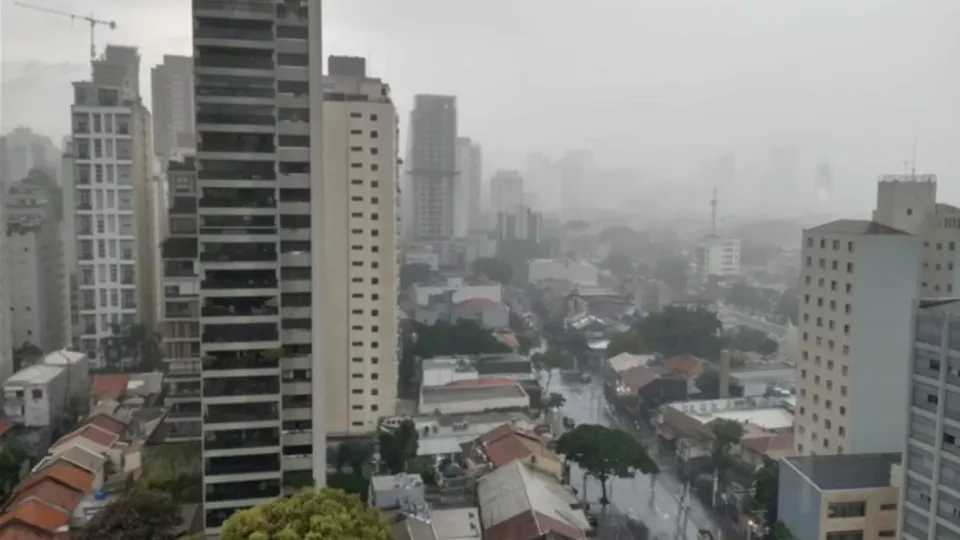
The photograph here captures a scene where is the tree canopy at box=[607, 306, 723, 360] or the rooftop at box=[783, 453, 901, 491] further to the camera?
the tree canopy at box=[607, 306, 723, 360]

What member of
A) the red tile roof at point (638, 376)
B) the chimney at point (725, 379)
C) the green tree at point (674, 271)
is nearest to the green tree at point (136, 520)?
the red tile roof at point (638, 376)

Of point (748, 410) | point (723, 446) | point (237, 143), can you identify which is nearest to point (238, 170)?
point (237, 143)

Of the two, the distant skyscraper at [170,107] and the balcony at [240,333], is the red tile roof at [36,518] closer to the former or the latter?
the balcony at [240,333]

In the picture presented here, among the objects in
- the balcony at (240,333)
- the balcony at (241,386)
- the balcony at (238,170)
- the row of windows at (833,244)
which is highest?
the balcony at (238,170)

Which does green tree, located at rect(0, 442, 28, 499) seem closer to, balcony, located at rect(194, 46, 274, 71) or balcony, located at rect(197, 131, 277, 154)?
balcony, located at rect(197, 131, 277, 154)

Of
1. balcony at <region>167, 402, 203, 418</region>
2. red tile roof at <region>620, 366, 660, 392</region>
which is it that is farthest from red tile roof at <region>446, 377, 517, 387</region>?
balcony at <region>167, 402, 203, 418</region>

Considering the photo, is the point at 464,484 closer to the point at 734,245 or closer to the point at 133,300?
the point at 133,300

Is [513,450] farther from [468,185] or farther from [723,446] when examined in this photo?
[468,185]
